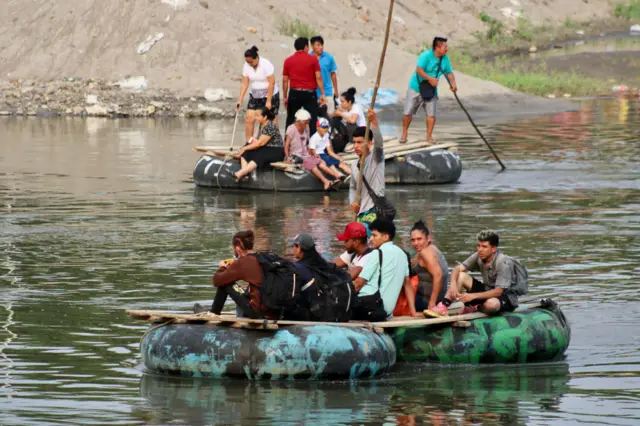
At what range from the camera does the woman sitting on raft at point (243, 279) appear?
418 inches

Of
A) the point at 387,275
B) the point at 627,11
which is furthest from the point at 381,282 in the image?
the point at 627,11

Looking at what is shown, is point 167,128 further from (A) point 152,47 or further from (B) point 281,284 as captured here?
(B) point 281,284

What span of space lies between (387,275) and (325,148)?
10004mm

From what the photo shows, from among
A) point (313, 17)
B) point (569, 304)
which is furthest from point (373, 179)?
point (313, 17)

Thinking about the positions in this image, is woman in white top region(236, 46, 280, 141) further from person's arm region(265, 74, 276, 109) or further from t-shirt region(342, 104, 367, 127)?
t-shirt region(342, 104, 367, 127)

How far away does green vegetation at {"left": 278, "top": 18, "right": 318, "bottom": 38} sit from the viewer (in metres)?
47.2

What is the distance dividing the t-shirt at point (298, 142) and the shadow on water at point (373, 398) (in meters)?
10.3

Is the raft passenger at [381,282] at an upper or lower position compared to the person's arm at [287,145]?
lower

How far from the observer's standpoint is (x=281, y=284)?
34.7 ft

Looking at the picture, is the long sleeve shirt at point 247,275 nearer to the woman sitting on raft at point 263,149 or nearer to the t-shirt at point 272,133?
the woman sitting on raft at point 263,149

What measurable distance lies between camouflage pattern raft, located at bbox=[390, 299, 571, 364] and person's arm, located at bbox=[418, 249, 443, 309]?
19.2 inches

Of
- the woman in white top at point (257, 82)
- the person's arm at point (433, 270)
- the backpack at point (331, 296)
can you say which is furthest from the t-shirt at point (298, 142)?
the backpack at point (331, 296)

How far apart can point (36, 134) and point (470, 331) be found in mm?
23877

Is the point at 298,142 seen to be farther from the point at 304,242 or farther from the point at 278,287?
the point at 278,287
